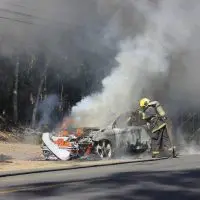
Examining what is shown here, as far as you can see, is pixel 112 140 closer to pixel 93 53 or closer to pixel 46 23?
pixel 46 23

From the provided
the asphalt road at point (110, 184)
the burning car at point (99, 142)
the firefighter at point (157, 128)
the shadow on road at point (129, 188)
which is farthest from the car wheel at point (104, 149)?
the shadow on road at point (129, 188)

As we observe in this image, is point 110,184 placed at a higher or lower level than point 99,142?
lower

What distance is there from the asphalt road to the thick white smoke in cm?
626

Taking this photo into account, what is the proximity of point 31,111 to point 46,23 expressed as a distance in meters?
8.96

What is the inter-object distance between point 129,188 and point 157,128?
7.84 metres

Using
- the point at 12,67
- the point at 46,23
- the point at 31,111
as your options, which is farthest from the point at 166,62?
the point at 31,111

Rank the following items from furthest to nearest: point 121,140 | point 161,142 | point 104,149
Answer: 1. point 161,142
2. point 121,140
3. point 104,149

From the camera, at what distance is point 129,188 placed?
8578 mm

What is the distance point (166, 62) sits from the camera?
20344 millimetres

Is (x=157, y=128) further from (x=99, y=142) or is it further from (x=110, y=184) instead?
(x=110, y=184)

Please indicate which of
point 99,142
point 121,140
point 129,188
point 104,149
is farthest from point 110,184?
point 121,140

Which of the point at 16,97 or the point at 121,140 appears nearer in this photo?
the point at 121,140

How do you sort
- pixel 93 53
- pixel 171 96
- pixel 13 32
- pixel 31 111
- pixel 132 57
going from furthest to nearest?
pixel 31 111 < pixel 93 53 < pixel 13 32 < pixel 171 96 < pixel 132 57

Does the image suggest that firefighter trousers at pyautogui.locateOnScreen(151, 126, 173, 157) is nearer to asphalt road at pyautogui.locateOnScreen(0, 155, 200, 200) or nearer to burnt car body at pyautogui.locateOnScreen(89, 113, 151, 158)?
burnt car body at pyautogui.locateOnScreen(89, 113, 151, 158)
